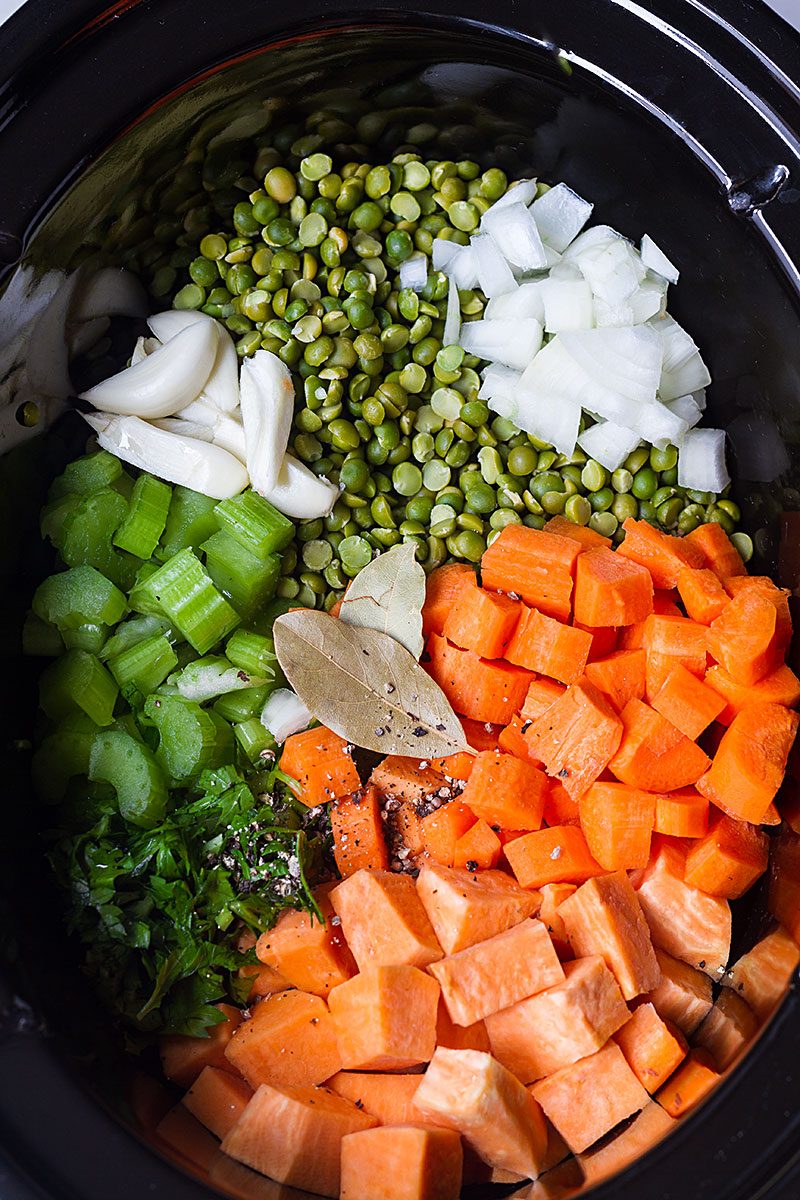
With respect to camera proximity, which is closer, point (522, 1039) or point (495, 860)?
point (522, 1039)

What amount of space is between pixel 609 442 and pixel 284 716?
3.40ft

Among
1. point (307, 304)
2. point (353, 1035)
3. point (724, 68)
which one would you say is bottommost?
point (353, 1035)

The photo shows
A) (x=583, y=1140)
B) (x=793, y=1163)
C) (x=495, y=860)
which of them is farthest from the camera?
(x=495, y=860)

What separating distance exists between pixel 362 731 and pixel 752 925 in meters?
0.96

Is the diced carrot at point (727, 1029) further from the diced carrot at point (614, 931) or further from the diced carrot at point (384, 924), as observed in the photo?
the diced carrot at point (384, 924)

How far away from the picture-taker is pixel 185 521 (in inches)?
90.9

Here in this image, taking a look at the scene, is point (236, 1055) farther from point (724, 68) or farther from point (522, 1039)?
point (724, 68)

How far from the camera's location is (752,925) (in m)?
2.14

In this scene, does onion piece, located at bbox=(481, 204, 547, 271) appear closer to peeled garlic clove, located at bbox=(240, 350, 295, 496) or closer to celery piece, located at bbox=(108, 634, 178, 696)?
peeled garlic clove, located at bbox=(240, 350, 295, 496)

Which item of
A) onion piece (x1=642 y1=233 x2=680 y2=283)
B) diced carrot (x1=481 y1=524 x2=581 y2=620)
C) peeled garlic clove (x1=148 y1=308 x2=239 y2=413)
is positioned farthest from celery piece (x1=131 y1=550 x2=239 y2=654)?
onion piece (x1=642 y1=233 x2=680 y2=283)

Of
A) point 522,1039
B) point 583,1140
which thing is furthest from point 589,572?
point 583,1140

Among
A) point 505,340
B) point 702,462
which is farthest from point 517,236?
point 702,462

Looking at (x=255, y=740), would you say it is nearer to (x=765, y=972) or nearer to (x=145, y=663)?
(x=145, y=663)

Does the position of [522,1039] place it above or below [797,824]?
below
